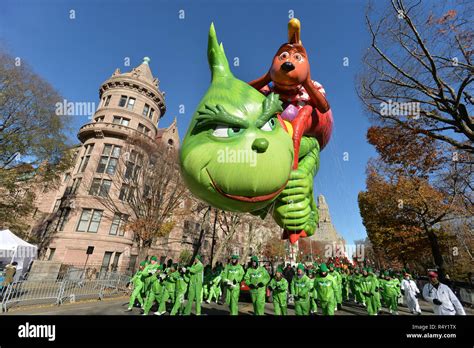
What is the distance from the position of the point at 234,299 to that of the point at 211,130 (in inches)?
248

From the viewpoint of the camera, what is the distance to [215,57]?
131 inches

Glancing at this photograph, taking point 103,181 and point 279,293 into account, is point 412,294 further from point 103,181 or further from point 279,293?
point 103,181

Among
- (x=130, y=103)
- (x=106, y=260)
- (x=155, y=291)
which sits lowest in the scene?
(x=155, y=291)

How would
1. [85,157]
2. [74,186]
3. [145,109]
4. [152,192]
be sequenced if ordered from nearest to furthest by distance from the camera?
[152,192]
[74,186]
[85,157]
[145,109]

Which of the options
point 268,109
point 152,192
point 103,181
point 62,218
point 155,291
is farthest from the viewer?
point 103,181

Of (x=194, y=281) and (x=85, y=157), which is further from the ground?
(x=85, y=157)

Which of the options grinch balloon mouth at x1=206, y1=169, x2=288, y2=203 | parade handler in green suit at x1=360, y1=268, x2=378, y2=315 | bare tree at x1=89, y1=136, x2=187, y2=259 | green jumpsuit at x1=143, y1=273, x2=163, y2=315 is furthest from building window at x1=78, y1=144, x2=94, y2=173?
grinch balloon mouth at x1=206, y1=169, x2=288, y2=203

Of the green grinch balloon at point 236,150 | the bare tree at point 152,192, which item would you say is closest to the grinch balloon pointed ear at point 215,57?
the green grinch balloon at point 236,150

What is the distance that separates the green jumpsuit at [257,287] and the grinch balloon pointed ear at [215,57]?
19.6 feet

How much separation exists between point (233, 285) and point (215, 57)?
21.1 feet

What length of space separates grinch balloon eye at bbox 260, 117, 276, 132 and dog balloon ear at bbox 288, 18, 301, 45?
1.60 meters

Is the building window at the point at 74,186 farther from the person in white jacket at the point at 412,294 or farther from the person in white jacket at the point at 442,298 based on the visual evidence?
the person in white jacket at the point at 442,298

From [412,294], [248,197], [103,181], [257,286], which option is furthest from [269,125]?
[103,181]
